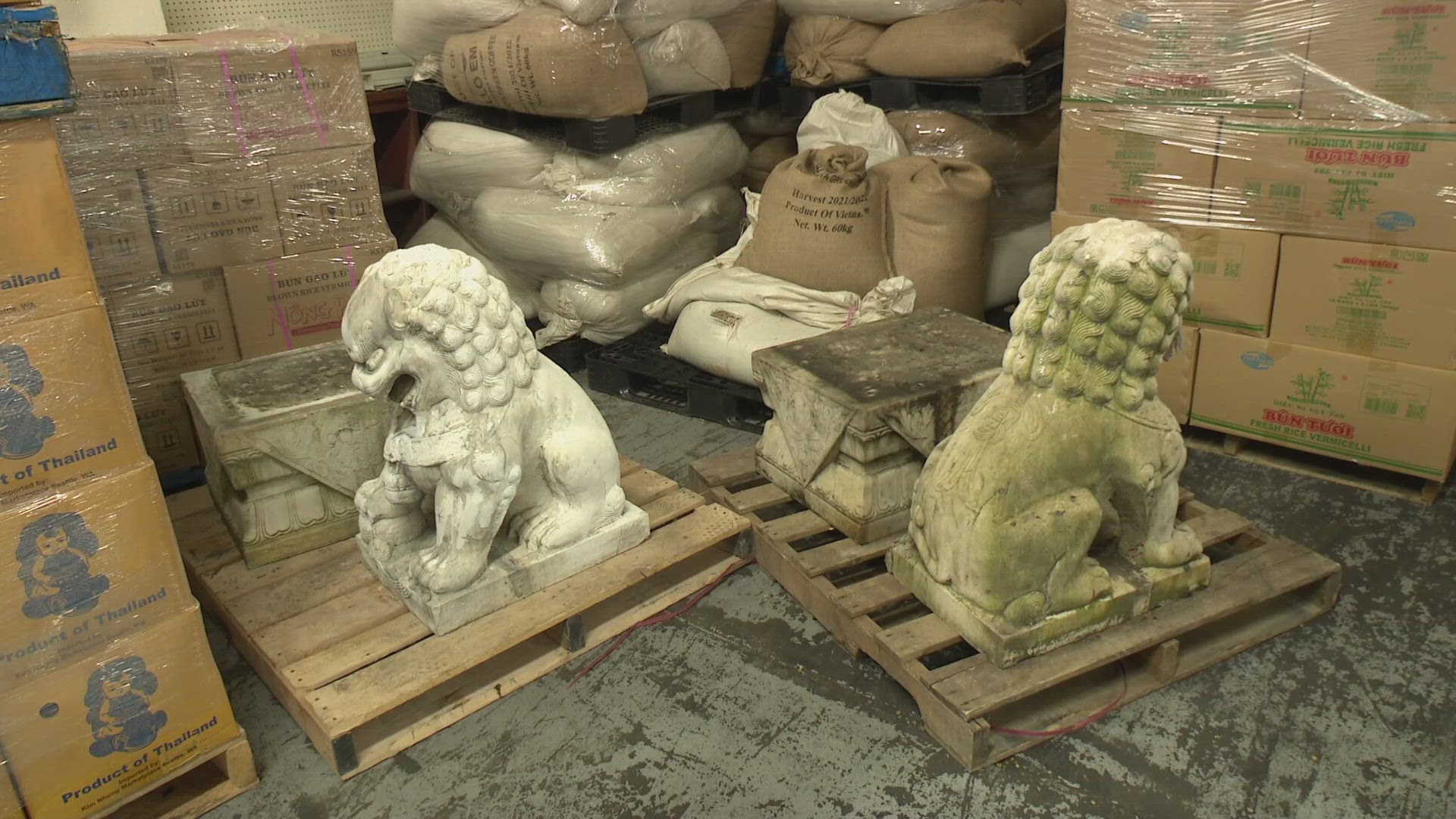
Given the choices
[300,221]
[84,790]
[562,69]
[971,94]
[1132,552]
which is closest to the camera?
[84,790]

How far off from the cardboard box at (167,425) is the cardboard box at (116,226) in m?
0.37

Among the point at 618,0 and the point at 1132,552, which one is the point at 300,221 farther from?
the point at 1132,552

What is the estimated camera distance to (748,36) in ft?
15.6

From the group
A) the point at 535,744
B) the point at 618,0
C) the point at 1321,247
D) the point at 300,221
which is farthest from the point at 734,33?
the point at 535,744

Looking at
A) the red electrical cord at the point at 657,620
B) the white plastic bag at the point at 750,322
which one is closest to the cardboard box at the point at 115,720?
the red electrical cord at the point at 657,620

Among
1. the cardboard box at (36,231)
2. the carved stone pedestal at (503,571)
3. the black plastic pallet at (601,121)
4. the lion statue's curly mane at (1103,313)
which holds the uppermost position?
the cardboard box at (36,231)

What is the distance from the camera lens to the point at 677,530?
10.0ft

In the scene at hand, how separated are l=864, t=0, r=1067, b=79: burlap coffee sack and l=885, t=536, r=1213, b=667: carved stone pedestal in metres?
2.22

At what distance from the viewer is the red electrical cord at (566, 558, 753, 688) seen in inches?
108

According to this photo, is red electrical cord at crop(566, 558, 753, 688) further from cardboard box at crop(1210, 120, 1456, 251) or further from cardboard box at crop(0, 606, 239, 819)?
cardboard box at crop(1210, 120, 1456, 251)

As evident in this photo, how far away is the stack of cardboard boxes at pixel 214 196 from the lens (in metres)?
3.29

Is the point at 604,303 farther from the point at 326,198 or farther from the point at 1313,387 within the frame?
the point at 1313,387

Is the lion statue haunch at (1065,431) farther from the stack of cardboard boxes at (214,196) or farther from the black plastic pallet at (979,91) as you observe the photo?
the stack of cardboard boxes at (214,196)

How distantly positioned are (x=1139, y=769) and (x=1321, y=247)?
1846mm
